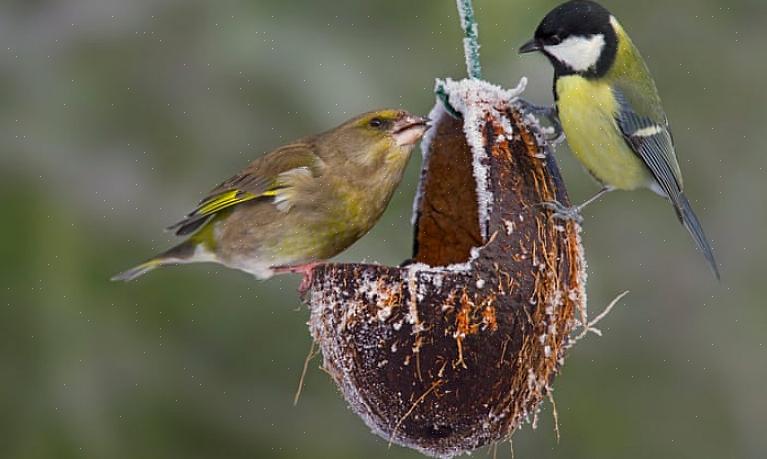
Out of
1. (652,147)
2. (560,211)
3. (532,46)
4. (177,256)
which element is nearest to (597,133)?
(652,147)

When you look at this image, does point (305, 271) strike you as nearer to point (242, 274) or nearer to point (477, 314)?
point (477, 314)

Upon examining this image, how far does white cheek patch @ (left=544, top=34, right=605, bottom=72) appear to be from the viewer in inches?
183

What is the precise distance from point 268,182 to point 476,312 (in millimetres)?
1007

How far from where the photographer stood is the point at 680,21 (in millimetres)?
7387

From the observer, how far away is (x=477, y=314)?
13.5 feet

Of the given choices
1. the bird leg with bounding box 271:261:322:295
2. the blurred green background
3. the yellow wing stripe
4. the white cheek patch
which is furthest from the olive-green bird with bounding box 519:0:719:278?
the blurred green background

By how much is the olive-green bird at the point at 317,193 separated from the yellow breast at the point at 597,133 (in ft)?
1.72

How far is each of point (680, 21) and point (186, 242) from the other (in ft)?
11.6

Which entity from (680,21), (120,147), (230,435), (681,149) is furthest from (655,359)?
(120,147)

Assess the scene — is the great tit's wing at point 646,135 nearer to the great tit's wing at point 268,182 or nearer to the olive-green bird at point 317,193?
the olive-green bird at point 317,193

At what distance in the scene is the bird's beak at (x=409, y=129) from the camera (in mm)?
4668

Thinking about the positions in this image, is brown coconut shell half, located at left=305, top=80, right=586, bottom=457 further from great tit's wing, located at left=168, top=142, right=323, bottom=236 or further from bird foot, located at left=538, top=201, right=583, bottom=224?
great tit's wing, located at left=168, top=142, right=323, bottom=236

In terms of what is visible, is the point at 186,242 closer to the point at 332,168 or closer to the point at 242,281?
the point at 332,168

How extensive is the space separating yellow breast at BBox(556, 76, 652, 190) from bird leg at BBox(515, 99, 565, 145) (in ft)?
0.12
